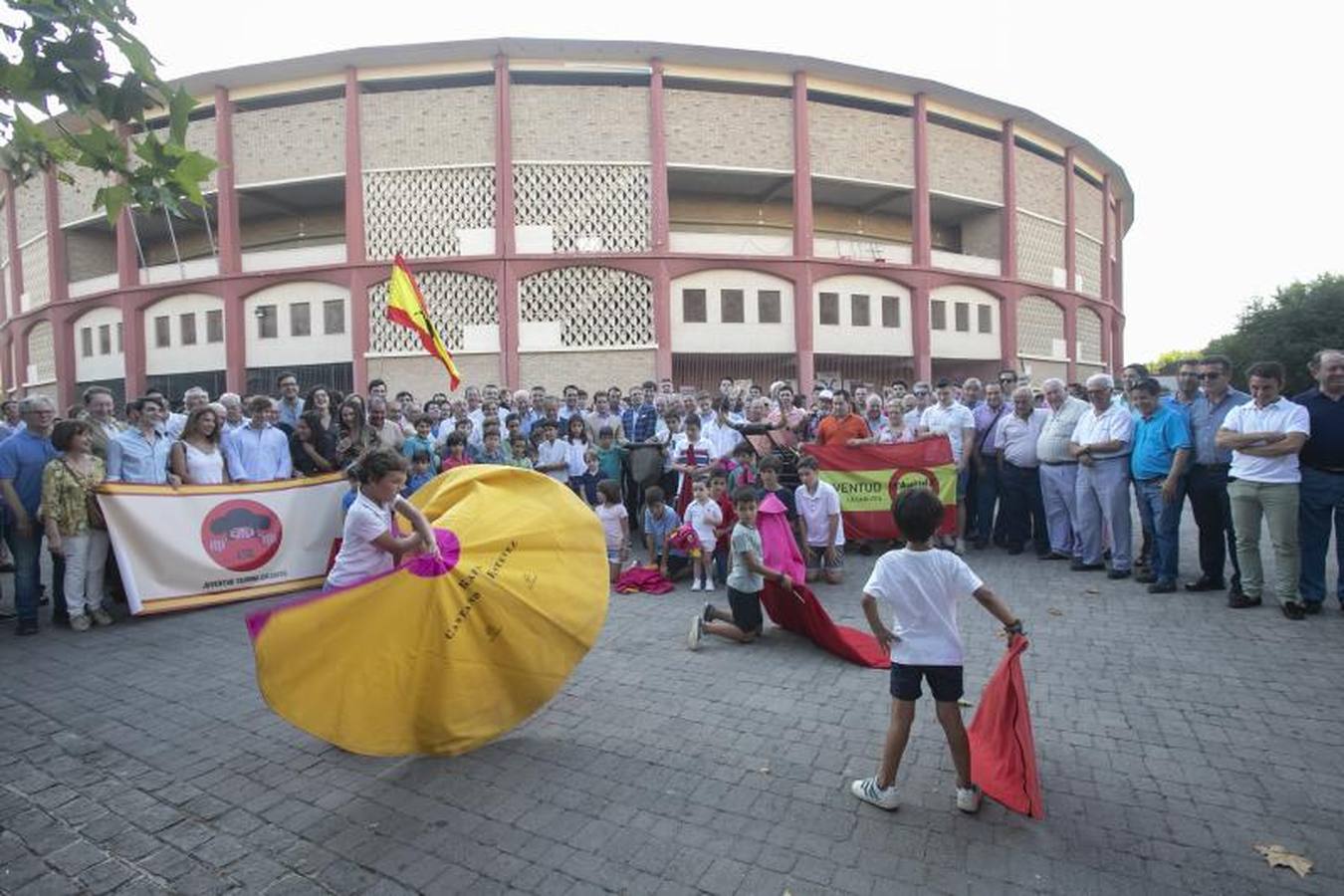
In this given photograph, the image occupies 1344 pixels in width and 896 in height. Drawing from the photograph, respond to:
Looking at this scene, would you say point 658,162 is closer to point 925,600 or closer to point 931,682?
point 925,600

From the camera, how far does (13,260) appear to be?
30688mm

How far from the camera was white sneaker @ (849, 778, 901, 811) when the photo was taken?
3229 millimetres

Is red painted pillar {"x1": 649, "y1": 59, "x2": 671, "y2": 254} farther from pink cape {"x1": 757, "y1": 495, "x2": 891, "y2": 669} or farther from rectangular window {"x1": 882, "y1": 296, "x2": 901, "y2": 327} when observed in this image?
pink cape {"x1": 757, "y1": 495, "x2": 891, "y2": 669}

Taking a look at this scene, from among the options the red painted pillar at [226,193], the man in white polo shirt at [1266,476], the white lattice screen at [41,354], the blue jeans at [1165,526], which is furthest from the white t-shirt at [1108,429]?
the white lattice screen at [41,354]

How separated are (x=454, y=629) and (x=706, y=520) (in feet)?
14.9

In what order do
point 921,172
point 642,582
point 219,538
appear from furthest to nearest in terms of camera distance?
1. point 921,172
2. point 642,582
3. point 219,538

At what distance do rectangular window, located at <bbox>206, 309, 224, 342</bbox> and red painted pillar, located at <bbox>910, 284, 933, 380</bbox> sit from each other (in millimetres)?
25735

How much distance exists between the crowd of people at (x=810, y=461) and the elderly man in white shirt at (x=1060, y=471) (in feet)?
0.07

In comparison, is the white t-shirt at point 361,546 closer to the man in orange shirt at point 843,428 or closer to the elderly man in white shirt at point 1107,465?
the man in orange shirt at point 843,428

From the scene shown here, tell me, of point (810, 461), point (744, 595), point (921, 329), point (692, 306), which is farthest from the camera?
point (921, 329)

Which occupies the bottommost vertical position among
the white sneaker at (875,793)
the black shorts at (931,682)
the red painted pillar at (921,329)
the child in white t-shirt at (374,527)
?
the white sneaker at (875,793)

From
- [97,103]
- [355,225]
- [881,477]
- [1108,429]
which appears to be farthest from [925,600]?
[355,225]

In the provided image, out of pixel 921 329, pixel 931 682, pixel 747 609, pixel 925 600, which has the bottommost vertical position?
pixel 747 609

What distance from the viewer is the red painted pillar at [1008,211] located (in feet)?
95.9
